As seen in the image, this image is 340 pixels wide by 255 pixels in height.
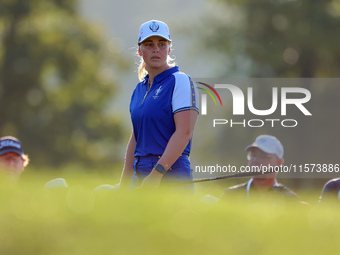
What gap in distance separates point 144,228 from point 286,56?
95.5 feet

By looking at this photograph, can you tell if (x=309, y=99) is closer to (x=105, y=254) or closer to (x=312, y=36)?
(x=312, y=36)

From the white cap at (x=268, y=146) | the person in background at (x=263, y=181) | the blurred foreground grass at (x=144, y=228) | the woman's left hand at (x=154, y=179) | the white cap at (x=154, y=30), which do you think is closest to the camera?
the blurred foreground grass at (x=144, y=228)

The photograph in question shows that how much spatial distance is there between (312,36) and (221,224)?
2872cm

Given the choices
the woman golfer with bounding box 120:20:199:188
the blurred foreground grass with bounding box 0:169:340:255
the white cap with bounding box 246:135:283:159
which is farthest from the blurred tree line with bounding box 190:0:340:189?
the blurred foreground grass with bounding box 0:169:340:255

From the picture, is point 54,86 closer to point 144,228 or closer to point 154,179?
point 154,179

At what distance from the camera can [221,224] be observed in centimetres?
300

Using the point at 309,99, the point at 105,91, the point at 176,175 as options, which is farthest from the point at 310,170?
the point at 176,175

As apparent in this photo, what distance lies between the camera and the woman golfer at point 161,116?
5.36 m

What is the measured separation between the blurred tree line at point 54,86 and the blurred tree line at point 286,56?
8.17m

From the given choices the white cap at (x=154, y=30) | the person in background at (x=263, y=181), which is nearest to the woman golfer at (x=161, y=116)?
the white cap at (x=154, y=30)

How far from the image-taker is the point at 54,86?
127ft

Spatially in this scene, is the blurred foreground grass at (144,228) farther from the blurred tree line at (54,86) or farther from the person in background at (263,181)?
the blurred tree line at (54,86)

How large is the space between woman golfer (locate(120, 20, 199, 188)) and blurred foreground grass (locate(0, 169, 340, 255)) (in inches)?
76.8

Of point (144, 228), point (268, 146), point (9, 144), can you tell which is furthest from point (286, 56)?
point (144, 228)
